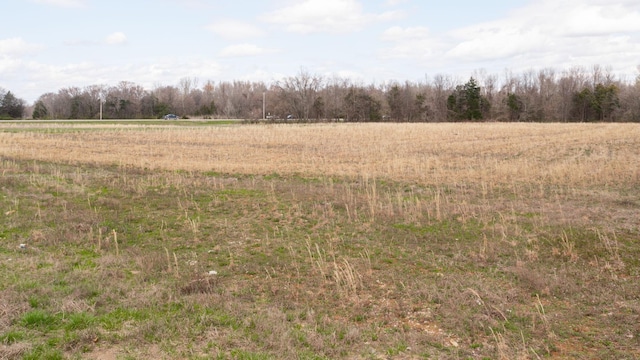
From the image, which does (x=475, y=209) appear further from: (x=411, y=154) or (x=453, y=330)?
(x=411, y=154)

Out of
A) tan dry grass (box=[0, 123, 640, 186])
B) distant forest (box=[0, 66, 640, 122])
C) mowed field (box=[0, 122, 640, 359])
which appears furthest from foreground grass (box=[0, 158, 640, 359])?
distant forest (box=[0, 66, 640, 122])

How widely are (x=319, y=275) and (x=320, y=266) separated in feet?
0.68

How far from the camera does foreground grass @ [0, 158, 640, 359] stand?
19.5ft

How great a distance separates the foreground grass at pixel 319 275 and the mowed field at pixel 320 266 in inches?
1.4

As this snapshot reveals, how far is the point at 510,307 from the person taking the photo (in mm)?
6980

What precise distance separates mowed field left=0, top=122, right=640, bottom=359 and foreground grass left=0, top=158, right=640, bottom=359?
0.04 metres

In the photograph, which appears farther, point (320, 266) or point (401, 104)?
point (401, 104)

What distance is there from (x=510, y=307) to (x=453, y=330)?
1247mm

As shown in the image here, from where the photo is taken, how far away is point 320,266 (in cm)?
853

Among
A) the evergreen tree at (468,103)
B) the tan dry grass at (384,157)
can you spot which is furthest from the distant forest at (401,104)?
the tan dry grass at (384,157)

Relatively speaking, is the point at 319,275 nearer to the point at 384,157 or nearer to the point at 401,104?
the point at 384,157

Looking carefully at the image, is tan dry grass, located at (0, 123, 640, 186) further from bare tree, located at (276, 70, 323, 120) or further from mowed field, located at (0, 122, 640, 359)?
bare tree, located at (276, 70, 323, 120)

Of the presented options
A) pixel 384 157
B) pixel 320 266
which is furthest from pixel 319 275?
pixel 384 157

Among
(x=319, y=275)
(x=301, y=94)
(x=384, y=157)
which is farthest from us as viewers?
(x=301, y=94)
